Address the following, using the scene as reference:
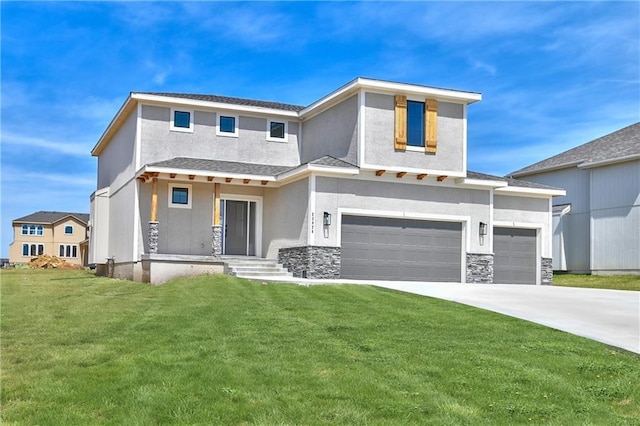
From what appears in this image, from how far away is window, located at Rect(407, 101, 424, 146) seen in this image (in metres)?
22.0

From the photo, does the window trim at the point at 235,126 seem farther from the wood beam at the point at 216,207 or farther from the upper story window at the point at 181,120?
the wood beam at the point at 216,207

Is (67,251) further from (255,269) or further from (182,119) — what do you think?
(255,269)

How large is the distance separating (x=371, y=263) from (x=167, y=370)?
560 inches

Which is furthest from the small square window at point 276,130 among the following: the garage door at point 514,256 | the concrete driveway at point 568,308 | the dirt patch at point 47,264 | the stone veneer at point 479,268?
the dirt patch at point 47,264

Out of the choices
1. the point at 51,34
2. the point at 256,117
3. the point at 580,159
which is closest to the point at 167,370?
the point at 51,34

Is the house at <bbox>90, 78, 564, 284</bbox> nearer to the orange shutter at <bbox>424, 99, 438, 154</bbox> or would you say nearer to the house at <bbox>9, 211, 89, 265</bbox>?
the orange shutter at <bbox>424, 99, 438, 154</bbox>

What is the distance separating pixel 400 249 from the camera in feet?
71.4

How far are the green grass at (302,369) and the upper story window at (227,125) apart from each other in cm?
1267

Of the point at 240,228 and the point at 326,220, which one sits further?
the point at 240,228

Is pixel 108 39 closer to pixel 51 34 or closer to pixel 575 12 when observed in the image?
pixel 51 34

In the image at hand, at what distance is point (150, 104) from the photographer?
901 inches

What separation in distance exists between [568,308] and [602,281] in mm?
15426

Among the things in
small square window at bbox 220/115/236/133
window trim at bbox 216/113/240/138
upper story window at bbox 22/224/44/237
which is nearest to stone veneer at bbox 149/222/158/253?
window trim at bbox 216/113/240/138

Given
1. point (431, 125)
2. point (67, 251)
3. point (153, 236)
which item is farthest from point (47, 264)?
point (431, 125)
